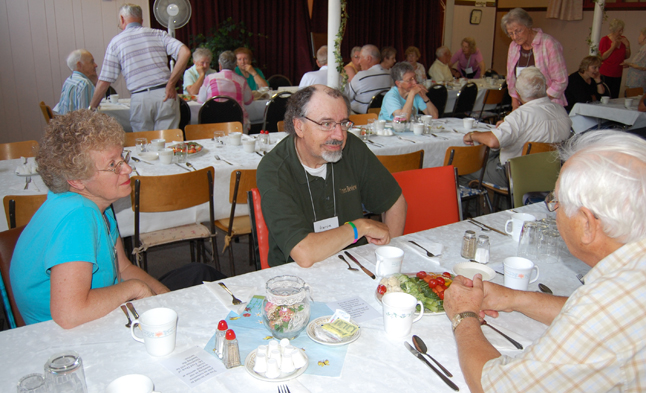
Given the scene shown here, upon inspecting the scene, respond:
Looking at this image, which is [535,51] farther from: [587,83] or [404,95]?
[587,83]

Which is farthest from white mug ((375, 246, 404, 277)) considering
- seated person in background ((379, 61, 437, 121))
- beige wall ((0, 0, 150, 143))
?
beige wall ((0, 0, 150, 143))

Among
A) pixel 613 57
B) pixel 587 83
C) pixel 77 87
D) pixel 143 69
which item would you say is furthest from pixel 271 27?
pixel 613 57

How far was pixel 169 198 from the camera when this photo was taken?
264 centimetres

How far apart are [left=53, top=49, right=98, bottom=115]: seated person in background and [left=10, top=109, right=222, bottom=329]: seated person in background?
3774 millimetres

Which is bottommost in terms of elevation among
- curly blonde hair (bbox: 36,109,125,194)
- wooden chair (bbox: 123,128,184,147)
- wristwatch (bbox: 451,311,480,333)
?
wristwatch (bbox: 451,311,480,333)

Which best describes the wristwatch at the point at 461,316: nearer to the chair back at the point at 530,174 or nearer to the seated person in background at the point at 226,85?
the chair back at the point at 530,174

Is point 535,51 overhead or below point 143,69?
overhead

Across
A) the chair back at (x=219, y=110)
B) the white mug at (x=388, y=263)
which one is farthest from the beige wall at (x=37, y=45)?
the white mug at (x=388, y=263)

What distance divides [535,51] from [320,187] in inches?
→ 155

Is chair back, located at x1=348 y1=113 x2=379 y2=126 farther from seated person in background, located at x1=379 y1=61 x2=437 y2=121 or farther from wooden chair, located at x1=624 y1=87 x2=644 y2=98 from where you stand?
wooden chair, located at x1=624 y1=87 x2=644 y2=98

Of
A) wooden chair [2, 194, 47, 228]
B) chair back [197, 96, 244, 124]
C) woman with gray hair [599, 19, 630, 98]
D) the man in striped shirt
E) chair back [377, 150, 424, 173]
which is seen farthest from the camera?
woman with gray hair [599, 19, 630, 98]

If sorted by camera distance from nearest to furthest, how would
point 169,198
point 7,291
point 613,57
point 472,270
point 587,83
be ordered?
point 7,291
point 472,270
point 169,198
point 587,83
point 613,57

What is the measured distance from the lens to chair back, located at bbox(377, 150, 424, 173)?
10.4ft

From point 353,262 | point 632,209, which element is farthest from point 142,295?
point 632,209
